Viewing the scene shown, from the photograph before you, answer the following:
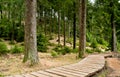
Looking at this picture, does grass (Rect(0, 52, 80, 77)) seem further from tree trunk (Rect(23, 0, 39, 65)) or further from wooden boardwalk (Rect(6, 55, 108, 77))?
wooden boardwalk (Rect(6, 55, 108, 77))

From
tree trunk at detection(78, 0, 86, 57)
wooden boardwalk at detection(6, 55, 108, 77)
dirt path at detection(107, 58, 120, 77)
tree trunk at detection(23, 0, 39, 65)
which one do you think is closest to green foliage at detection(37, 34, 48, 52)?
tree trunk at detection(78, 0, 86, 57)

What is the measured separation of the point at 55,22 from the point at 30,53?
35.7m

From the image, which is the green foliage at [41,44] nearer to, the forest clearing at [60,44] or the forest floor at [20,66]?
the forest clearing at [60,44]

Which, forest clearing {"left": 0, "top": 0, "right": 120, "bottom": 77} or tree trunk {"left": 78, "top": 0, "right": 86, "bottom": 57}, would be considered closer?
forest clearing {"left": 0, "top": 0, "right": 120, "bottom": 77}

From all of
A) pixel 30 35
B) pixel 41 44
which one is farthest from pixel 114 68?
pixel 41 44

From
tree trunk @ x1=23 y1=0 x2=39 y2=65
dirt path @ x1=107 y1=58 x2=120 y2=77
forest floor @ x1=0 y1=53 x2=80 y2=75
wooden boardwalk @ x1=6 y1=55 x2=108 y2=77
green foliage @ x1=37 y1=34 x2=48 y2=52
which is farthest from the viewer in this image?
green foliage @ x1=37 y1=34 x2=48 y2=52

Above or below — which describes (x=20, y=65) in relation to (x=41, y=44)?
above

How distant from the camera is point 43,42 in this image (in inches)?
1076

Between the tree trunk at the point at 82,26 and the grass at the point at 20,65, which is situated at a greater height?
the tree trunk at the point at 82,26

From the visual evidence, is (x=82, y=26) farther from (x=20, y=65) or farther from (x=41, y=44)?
(x=41, y=44)

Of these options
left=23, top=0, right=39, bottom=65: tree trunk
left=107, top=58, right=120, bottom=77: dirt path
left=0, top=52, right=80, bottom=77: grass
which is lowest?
left=107, top=58, right=120, bottom=77: dirt path

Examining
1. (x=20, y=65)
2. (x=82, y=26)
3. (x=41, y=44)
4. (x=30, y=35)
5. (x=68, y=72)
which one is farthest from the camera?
(x=41, y=44)

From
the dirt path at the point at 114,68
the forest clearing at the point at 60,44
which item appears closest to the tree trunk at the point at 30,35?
the forest clearing at the point at 60,44

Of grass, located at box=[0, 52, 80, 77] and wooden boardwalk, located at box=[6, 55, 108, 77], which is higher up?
wooden boardwalk, located at box=[6, 55, 108, 77]
